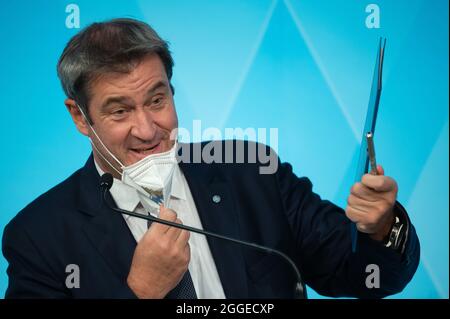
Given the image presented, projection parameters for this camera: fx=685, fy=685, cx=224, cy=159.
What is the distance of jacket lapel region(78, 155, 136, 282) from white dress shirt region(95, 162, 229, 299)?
0.04m

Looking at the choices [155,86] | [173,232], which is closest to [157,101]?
[155,86]

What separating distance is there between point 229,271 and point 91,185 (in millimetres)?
511

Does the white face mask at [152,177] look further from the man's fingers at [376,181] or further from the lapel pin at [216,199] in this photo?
the man's fingers at [376,181]

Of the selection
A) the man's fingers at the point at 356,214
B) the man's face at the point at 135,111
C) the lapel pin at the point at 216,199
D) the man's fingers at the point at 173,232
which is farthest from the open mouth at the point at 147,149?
the man's fingers at the point at 356,214

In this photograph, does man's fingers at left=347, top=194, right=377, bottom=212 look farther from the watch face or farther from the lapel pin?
the lapel pin

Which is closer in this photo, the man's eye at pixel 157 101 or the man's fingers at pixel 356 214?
the man's fingers at pixel 356 214

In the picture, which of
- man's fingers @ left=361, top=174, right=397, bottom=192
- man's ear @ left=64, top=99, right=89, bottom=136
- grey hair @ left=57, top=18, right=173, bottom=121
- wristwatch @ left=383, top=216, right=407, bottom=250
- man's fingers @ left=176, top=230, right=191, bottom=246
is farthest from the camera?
man's ear @ left=64, top=99, right=89, bottom=136

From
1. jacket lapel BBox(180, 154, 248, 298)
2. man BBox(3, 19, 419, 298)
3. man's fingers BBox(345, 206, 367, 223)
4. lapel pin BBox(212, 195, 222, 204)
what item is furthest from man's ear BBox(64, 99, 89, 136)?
man's fingers BBox(345, 206, 367, 223)

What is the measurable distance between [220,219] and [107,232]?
0.35 meters

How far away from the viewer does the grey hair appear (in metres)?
1.99

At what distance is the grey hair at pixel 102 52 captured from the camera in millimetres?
1987

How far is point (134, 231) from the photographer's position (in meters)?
2.06

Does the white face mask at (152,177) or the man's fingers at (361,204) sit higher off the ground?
the white face mask at (152,177)

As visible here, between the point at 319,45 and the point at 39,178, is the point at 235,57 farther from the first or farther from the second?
the point at 39,178
